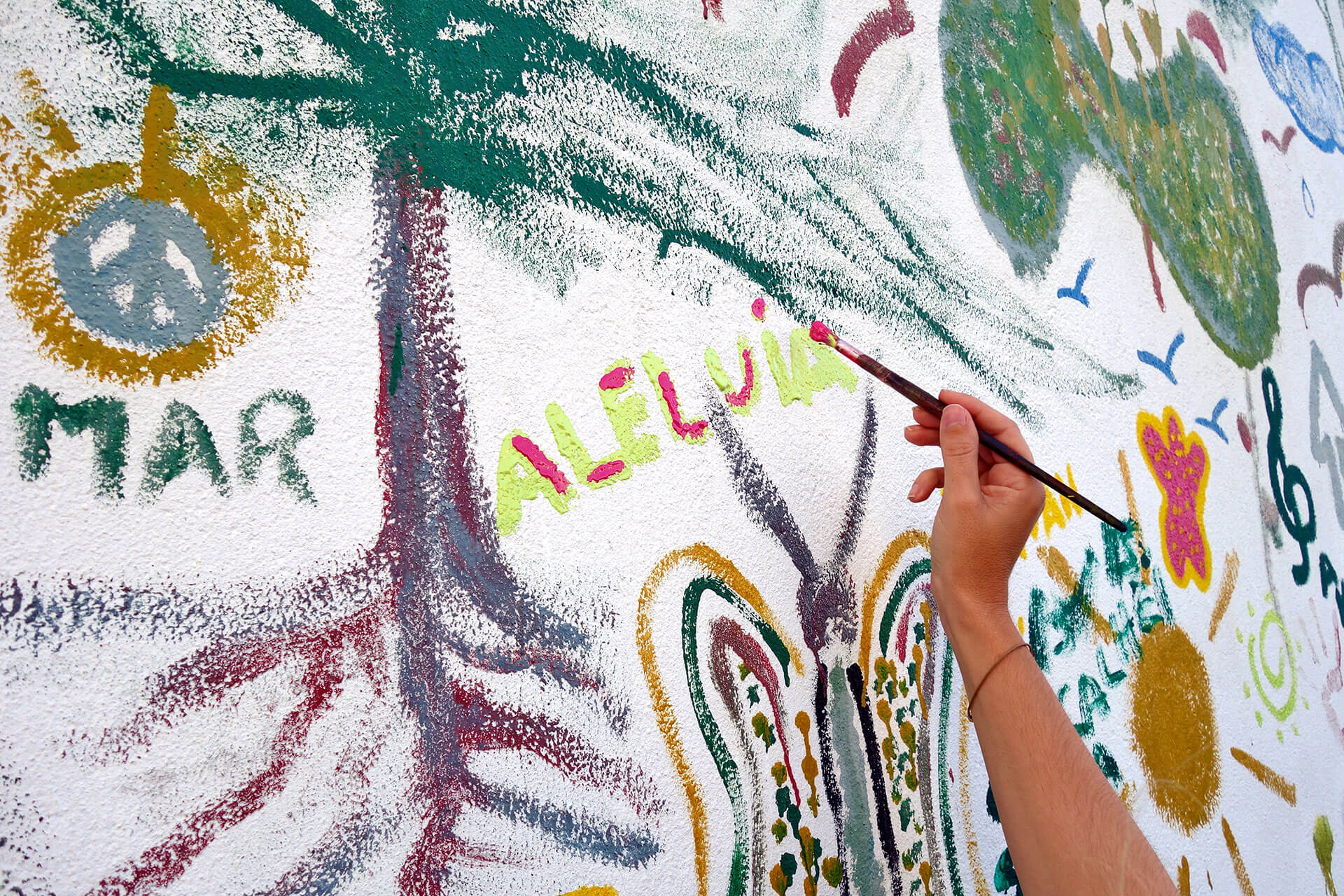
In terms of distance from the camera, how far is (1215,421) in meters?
1.21

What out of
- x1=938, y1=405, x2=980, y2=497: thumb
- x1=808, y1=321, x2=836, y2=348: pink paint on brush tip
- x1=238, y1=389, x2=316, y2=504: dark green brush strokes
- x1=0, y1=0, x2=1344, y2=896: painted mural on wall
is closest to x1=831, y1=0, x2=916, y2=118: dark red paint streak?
x1=0, y1=0, x2=1344, y2=896: painted mural on wall

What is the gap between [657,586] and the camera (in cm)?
66

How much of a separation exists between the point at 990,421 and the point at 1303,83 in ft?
4.67

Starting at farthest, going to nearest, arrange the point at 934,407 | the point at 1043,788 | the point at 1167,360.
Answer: the point at 1167,360
the point at 934,407
the point at 1043,788

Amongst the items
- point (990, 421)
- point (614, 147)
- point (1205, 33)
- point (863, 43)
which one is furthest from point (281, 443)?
point (1205, 33)

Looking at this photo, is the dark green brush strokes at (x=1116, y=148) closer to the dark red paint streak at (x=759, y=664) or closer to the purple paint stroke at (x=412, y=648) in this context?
the dark red paint streak at (x=759, y=664)

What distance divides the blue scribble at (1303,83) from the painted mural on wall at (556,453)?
69 cm

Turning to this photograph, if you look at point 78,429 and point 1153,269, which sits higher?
point 1153,269

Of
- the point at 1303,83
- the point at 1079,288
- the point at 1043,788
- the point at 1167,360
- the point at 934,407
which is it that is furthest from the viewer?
the point at 1303,83

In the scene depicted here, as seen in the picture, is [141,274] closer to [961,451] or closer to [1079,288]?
[961,451]

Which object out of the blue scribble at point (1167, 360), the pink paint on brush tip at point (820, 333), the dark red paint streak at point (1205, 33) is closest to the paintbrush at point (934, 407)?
the pink paint on brush tip at point (820, 333)

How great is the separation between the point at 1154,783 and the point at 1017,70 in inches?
34.4

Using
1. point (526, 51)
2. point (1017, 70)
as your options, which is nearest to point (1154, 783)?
point (1017, 70)

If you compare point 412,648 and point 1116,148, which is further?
point 1116,148
